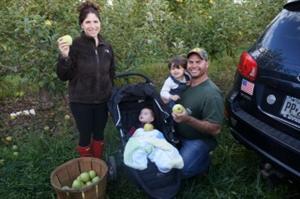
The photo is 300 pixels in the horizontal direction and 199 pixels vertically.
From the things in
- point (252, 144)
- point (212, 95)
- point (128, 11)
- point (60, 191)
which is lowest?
point (60, 191)

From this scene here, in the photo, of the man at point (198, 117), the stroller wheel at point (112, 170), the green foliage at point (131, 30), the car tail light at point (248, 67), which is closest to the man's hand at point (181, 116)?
the man at point (198, 117)

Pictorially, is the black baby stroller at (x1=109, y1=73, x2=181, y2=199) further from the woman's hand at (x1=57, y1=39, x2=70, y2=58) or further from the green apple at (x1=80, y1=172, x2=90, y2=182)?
the woman's hand at (x1=57, y1=39, x2=70, y2=58)

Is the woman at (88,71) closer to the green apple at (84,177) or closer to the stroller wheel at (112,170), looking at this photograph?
the stroller wheel at (112,170)

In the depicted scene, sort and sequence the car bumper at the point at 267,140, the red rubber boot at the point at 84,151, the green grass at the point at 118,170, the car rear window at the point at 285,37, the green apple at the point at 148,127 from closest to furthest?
1. the car bumper at the point at 267,140
2. the car rear window at the point at 285,37
3. the green apple at the point at 148,127
4. the green grass at the point at 118,170
5. the red rubber boot at the point at 84,151

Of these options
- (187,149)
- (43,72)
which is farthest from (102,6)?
(187,149)

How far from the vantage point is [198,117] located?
147 inches

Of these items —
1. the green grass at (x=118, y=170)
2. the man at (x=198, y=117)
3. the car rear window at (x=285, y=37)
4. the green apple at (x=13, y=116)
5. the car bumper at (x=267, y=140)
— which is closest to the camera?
the car bumper at (x=267, y=140)

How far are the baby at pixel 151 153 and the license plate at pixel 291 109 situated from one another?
3.09 feet

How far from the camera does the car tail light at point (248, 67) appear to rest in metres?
3.39

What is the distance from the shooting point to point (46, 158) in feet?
14.6

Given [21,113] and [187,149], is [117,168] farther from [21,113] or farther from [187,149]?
[21,113]

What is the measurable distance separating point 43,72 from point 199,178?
1917mm

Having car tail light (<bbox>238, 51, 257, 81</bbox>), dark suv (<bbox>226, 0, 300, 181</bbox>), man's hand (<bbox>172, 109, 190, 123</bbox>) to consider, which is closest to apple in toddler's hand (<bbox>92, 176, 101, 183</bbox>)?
man's hand (<bbox>172, 109, 190, 123</bbox>)

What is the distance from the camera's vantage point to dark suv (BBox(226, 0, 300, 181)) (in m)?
2.99
